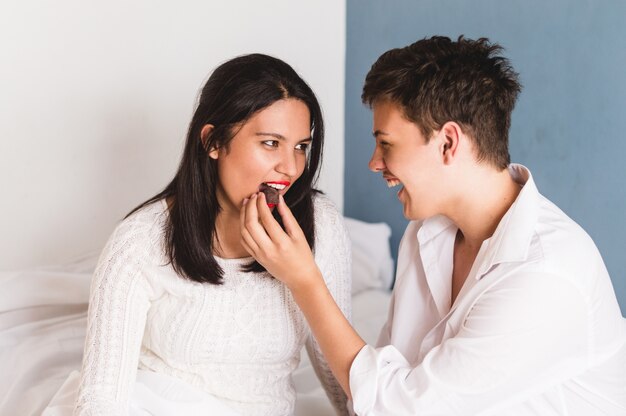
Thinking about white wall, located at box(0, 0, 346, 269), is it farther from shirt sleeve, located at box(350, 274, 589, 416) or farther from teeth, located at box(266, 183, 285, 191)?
shirt sleeve, located at box(350, 274, 589, 416)

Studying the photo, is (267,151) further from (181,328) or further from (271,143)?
(181,328)

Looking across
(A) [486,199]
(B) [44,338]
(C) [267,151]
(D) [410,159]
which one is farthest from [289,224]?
(B) [44,338]

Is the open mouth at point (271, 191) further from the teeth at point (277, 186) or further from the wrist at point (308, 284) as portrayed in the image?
the wrist at point (308, 284)

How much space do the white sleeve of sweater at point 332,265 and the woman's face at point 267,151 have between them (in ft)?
0.48

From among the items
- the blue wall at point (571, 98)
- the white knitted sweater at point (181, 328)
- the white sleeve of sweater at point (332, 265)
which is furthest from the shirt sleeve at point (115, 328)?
the blue wall at point (571, 98)

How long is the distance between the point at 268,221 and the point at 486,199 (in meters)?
0.40

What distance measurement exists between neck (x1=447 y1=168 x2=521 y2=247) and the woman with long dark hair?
1.06 ft

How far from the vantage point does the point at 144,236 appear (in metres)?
1.28

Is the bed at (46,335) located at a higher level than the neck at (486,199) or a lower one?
lower

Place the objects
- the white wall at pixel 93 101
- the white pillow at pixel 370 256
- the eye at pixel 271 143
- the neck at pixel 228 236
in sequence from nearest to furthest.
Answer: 1. the eye at pixel 271 143
2. the neck at pixel 228 236
3. the white wall at pixel 93 101
4. the white pillow at pixel 370 256

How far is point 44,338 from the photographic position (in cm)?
172

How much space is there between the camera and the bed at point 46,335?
153 centimetres

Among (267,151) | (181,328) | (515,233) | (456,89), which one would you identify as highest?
(456,89)

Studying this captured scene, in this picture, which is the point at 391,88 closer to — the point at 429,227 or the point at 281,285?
the point at 429,227
